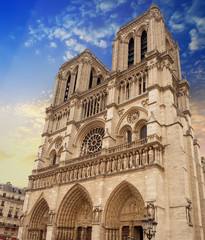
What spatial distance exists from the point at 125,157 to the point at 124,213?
416cm

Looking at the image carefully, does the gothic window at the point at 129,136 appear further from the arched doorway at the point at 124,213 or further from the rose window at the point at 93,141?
the arched doorway at the point at 124,213

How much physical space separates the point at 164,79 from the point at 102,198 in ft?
36.9

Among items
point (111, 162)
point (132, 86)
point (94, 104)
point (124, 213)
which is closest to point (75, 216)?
point (124, 213)

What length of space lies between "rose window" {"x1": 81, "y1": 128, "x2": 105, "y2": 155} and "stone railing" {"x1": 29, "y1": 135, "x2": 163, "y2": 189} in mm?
2007

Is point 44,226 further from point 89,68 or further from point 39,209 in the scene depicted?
point 89,68

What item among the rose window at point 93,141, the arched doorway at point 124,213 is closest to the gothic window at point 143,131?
the rose window at point 93,141

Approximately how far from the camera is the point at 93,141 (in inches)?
967

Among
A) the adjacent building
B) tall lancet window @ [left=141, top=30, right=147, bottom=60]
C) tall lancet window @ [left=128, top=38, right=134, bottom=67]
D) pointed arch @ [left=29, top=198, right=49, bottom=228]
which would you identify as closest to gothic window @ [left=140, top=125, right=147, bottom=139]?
tall lancet window @ [left=141, top=30, right=147, bottom=60]

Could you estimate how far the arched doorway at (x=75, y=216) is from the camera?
20641mm

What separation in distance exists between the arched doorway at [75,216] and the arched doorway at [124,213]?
2.84 metres

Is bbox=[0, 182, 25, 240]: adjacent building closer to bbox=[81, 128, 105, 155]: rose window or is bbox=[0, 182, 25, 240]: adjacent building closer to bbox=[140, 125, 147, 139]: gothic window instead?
bbox=[81, 128, 105, 155]: rose window

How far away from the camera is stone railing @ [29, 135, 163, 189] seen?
1745 centimetres

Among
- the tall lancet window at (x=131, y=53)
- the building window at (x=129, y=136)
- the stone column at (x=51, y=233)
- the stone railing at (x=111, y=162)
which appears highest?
the tall lancet window at (x=131, y=53)

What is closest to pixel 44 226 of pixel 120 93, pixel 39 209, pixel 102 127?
pixel 39 209
